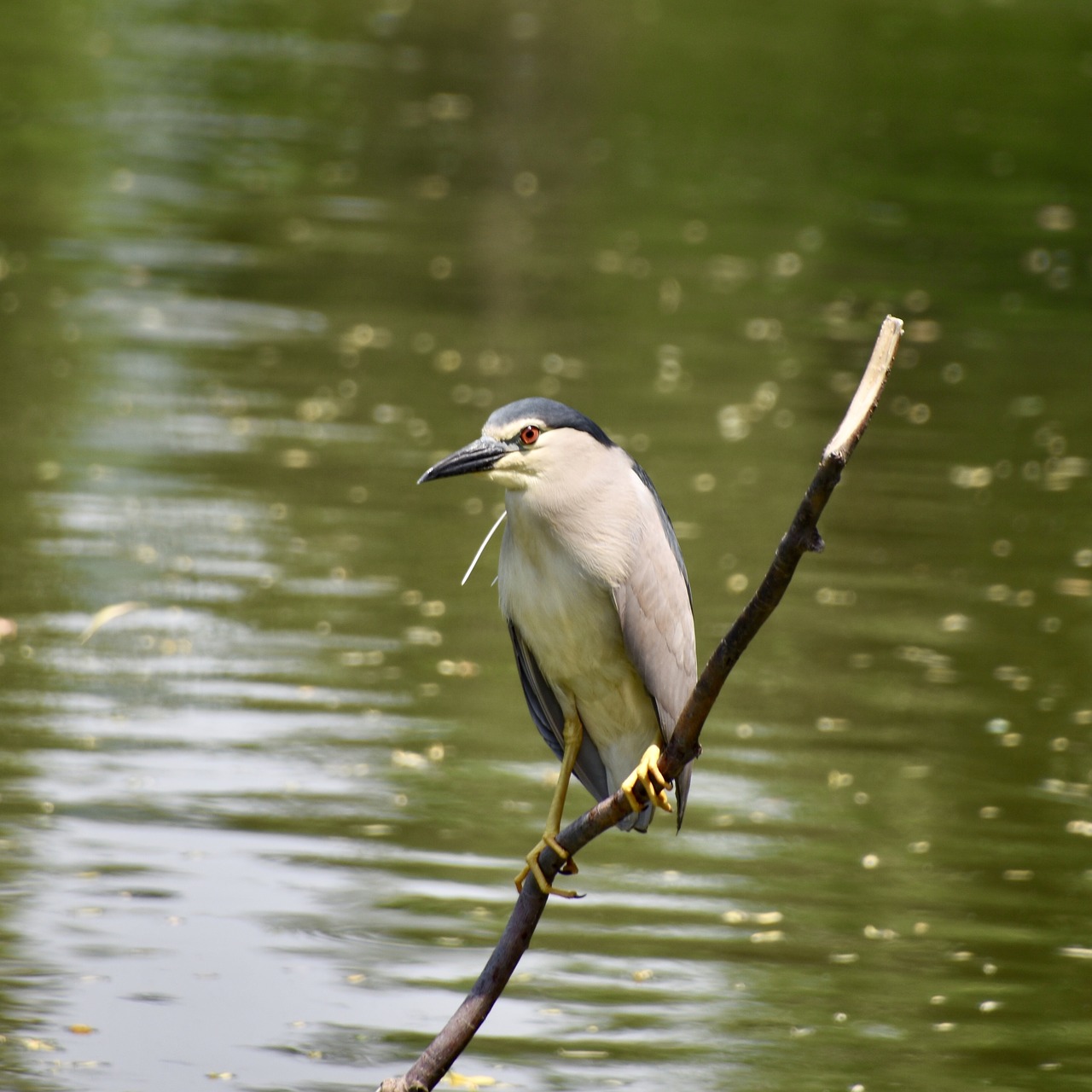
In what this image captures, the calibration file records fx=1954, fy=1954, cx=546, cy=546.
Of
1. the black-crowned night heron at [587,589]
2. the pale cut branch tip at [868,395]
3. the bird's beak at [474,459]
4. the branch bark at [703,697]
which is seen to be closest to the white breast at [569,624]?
the black-crowned night heron at [587,589]

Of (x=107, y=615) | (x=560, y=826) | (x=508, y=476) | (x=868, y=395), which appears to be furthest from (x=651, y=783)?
(x=107, y=615)

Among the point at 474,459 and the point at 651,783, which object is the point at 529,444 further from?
the point at 651,783

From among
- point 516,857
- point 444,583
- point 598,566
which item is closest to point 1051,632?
point 444,583

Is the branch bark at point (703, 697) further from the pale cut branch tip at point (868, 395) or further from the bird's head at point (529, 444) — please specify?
the bird's head at point (529, 444)

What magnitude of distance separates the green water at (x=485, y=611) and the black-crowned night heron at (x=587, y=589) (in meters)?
1.37

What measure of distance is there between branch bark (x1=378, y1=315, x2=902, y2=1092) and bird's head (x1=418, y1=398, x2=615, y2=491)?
1.44ft

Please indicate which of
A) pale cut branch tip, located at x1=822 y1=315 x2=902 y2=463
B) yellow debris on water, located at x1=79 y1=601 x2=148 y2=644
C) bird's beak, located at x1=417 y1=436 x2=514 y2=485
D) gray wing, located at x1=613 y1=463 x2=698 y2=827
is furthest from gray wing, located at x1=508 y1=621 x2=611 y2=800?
yellow debris on water, located at x1=79 y1=601 x2=148 y2=644

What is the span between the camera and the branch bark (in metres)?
2.88

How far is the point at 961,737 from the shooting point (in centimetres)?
678

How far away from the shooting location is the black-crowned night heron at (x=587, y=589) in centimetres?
328

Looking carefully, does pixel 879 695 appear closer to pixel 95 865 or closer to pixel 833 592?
pixel 833 592

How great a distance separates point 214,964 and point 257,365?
5.55 meters

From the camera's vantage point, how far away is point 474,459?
10.3 feet

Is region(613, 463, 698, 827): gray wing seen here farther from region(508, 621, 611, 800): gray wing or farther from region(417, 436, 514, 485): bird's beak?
region(417, 436, 514, 485): bird's beak
